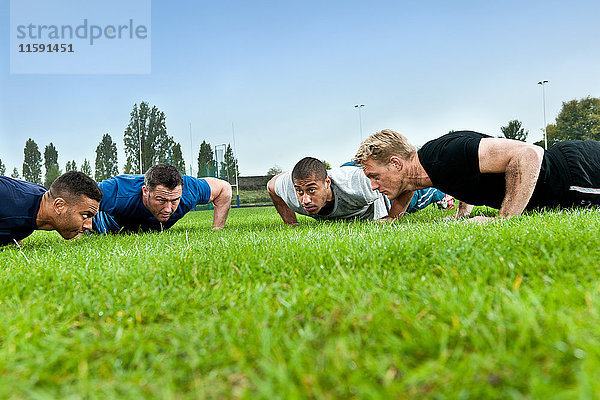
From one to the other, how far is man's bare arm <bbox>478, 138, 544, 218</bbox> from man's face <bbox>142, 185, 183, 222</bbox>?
4.15 meters

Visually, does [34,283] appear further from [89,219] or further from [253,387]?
[89,219]

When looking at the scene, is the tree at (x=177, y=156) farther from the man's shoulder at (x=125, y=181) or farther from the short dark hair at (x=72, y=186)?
the short dark hair at (x=72, y=186)

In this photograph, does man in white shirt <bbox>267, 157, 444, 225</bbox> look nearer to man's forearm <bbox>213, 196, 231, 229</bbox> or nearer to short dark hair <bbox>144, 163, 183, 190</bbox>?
man's forearm <bbox>213, 196, 231, 229</bbox>

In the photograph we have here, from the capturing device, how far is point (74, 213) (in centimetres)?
445

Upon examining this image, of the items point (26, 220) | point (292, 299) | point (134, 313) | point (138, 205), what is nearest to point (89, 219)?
point (26, 220)

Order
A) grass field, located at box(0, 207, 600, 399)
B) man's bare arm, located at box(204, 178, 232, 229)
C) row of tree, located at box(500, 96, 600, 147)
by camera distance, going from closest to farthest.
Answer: grass field, located at box(0, 207, 600, 399)
man's bare arm, located at box(204, 178, 232, 229)
row of tree, located at box(500, 96, 600, 147)

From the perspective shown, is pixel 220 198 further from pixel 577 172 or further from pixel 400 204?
pixel 577 172

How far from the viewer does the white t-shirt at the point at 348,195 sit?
5.77m

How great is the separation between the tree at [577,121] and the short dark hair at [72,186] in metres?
56.7

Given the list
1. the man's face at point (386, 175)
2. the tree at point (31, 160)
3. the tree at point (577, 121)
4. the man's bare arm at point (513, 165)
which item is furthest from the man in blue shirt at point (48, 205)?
the tree at point (31, 160)

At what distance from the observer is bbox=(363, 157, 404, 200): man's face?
4.73 m

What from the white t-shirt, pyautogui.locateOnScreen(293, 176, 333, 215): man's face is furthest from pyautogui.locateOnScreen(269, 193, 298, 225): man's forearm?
pyautogui.locateOnScreen(293, 176, 333, 215): man's face

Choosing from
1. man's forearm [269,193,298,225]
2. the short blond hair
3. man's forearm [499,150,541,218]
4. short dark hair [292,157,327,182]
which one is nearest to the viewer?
man's forearm [499,150,541,218]

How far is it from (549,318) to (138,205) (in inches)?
231
